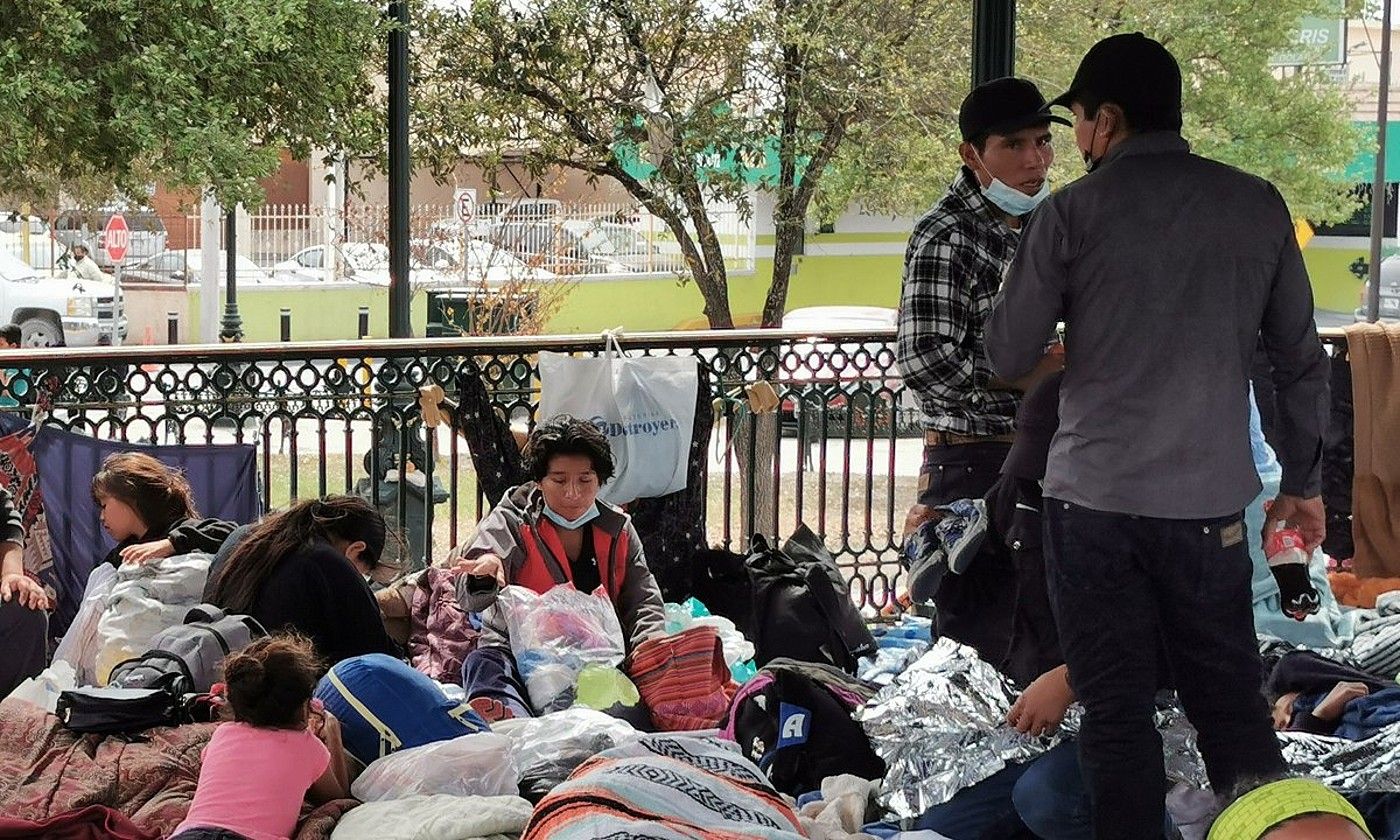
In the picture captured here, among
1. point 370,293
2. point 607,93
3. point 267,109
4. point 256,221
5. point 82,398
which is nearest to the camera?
point 82,398

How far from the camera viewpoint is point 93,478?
5328 millimetres

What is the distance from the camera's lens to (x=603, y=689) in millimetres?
4703

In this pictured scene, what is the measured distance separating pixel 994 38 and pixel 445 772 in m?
3.14

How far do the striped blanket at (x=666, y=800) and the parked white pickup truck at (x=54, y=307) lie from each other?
15105 millimetres

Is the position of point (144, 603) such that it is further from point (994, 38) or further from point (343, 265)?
point (343, 265)

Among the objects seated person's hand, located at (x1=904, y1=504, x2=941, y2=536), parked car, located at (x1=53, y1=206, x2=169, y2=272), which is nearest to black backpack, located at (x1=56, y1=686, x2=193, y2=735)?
seated person's hand, located at (x1=904, y1=504, x2=941, y2=536)

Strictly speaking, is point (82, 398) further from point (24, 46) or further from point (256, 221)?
point (256, 221)

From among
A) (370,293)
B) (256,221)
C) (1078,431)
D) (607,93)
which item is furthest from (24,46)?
(256,221)

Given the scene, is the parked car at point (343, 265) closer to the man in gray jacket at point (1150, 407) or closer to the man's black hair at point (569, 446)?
the man's black hair at point (569, 446)

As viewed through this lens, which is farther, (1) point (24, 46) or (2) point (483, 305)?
(2) point (483, 305)

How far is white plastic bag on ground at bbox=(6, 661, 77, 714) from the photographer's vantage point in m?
4.36

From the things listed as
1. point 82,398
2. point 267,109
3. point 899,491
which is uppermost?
point 267,109

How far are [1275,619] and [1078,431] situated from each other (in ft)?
7.99

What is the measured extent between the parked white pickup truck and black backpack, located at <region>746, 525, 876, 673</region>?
13.3 metres
